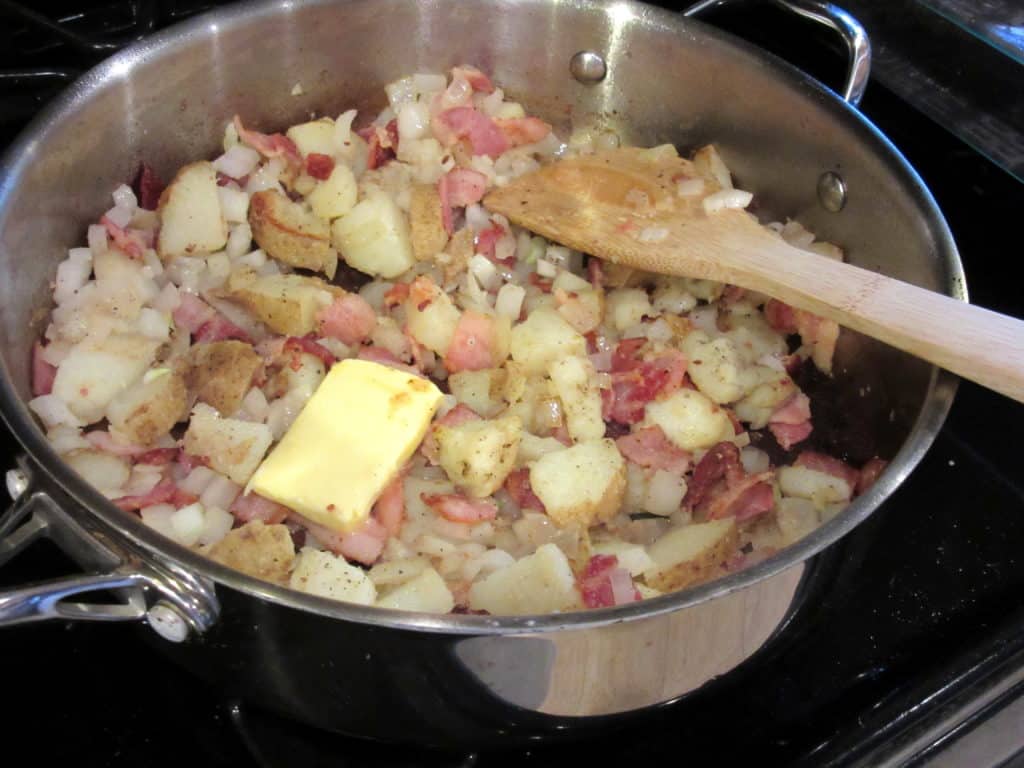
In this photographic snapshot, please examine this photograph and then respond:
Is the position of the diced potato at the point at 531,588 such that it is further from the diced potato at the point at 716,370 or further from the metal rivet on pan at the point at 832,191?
the metal rivet on pan at the point at 832,191

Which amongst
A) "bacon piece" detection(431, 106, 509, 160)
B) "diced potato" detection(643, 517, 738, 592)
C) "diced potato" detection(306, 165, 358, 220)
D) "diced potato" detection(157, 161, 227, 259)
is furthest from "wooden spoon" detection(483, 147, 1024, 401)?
"diced potato" detection(157, 161, 227, 259)

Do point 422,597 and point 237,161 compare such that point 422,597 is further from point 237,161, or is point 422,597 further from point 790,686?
point 237,161

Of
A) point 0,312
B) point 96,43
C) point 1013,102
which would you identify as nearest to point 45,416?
point 0,312

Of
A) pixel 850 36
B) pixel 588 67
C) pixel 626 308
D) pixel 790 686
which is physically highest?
pixel 850 36

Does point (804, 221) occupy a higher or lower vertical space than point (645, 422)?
higher

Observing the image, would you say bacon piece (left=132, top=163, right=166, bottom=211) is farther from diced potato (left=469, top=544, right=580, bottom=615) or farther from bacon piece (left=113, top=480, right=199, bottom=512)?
diced potato (left=469, top=544, right=580, bottom=615)

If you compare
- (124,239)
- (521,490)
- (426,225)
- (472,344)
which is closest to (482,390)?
(472,344)

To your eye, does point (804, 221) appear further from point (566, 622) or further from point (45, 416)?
point (45, 416)

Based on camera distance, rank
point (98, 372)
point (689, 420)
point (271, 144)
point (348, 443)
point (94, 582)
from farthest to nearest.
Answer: point (271, 144) → point (689, 420) → point (98, 372) → point (348, 443) → point (94, 582)
